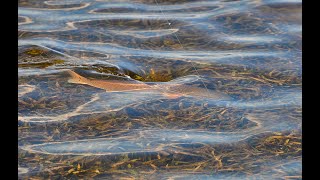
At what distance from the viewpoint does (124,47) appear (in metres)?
4.62

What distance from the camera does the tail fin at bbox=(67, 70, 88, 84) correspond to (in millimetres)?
3922

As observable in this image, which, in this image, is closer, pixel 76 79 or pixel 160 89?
pixel 160 89

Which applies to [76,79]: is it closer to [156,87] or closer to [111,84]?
[111,84]

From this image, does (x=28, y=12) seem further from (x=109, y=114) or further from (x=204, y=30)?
(x=109, y=114)

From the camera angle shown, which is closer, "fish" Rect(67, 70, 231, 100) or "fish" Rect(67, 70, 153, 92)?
"fish" Rect(67, 70, 231, 100)

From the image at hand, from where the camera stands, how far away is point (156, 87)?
12.7ft

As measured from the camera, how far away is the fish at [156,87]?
3736 mm

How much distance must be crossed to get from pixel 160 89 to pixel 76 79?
51cm

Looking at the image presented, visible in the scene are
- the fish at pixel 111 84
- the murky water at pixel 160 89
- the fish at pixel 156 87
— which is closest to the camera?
the murky water at pixel 160 89

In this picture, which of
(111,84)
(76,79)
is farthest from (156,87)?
(76,79)

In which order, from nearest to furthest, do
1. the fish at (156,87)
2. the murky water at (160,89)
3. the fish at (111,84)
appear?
the murky water at (160,89) < the fish at (156,87) < the fish at (111,84)

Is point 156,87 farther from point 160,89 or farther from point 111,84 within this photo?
point 111,84

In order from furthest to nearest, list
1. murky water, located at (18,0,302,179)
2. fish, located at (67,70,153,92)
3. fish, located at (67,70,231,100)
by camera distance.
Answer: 1. fish, located at (67,70,153,92)
2. fish, located at (67,70,231,100)
3. murky water, located at (18,0,302,179)

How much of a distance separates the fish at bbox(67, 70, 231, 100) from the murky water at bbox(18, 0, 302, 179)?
0.01 metres
